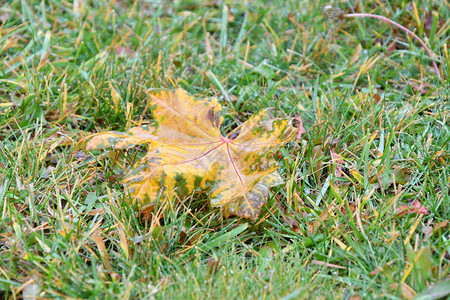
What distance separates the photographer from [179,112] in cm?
204

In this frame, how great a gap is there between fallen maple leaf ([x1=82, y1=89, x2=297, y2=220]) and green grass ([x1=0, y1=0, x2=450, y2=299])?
12 centimetres

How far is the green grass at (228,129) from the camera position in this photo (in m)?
1.68

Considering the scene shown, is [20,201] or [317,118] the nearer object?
[20,201]

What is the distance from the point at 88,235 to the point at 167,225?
31 cm

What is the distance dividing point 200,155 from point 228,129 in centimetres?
58

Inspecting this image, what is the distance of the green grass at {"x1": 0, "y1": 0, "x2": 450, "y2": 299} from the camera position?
168cm

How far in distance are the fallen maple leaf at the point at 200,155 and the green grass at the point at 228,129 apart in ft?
0.41

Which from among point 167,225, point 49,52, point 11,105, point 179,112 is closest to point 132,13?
point 49,52

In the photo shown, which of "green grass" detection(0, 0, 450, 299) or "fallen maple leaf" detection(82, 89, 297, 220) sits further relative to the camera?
"fallen maple leaf" detection(82, 89, 297, 220)

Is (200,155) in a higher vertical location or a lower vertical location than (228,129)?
higher

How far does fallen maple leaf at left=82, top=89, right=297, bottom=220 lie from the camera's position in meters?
1.82

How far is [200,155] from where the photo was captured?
6.42 feet

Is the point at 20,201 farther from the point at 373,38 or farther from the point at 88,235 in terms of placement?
the point at 373,38

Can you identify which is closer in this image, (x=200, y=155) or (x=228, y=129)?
(x=200, y=155)
